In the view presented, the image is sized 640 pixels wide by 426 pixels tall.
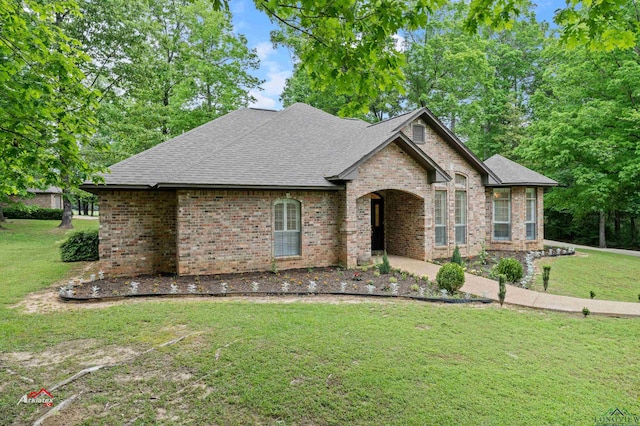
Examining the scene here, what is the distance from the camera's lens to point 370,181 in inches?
490

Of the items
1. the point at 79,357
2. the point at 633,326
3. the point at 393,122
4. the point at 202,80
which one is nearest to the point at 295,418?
the point at 79,357

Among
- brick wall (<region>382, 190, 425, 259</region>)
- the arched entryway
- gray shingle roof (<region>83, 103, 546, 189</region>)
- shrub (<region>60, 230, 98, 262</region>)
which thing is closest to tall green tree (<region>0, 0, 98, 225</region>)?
gray shingle roof (<region>83, 103, 546, 189</region>)

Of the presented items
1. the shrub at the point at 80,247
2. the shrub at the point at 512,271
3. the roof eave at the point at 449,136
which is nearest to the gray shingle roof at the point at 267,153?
the roof eave at the point at 449,136

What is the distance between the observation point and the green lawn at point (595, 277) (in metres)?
9.51

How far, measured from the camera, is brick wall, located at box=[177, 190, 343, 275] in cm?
1047

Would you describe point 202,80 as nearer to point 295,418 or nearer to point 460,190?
point 460,190

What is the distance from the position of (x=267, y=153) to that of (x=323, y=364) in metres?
9.24

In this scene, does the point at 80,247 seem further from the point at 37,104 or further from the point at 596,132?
the point at 596,132

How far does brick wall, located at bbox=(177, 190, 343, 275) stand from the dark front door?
3418mm

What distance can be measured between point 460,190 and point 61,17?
23.6 metres

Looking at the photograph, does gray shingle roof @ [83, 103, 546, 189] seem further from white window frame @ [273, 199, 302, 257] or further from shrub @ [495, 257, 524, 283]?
shrub @ [495, 257, 524, 283]

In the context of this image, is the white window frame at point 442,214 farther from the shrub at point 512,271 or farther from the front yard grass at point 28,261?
the front yard grass at point 28,261

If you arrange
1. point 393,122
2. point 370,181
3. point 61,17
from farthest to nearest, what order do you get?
1. point 61,17
2. point 393,122
3. point 370,181

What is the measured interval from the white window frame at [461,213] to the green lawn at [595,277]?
3.10 metres
